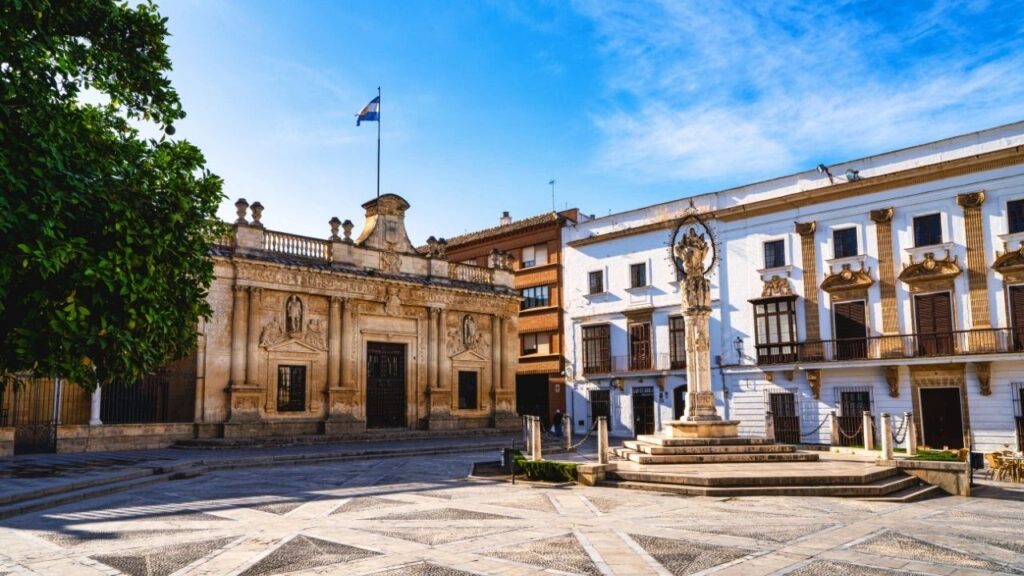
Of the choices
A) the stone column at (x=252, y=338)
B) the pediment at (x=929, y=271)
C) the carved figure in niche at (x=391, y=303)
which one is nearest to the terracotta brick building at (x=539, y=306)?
the carved figure in niche at (x=391, y=303)

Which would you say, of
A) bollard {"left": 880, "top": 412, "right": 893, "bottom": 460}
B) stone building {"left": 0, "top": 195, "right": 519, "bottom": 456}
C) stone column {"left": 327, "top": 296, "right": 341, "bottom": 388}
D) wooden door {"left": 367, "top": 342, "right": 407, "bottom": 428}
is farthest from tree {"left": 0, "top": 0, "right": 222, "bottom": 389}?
wooden door {"left": 367, "top": 342, "right": 407, "bottom": 428}

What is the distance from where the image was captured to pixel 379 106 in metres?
31.8

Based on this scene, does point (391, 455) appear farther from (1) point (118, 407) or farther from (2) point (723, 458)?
(2) point (723, 458)

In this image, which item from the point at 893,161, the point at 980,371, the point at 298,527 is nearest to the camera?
the point at 298,527

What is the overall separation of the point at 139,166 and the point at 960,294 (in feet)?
86.6

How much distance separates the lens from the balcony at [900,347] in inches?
990

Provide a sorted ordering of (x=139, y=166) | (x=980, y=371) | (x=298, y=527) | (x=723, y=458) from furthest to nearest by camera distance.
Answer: (x=980, y=371) < (x=723, y=458) < (x=298, y=527) < (x=139, y=166)

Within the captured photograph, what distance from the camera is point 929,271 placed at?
27.0m

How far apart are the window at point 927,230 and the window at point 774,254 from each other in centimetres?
495

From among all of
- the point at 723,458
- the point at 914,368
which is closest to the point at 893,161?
the point at 914,368

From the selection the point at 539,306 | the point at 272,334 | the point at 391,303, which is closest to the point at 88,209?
the point at 272,334

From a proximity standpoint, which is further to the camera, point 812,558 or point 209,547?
point 209,547

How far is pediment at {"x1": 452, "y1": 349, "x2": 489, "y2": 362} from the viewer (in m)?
33.5

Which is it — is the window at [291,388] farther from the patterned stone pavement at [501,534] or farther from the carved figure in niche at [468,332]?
the patterned stone pavement at [501,534]
